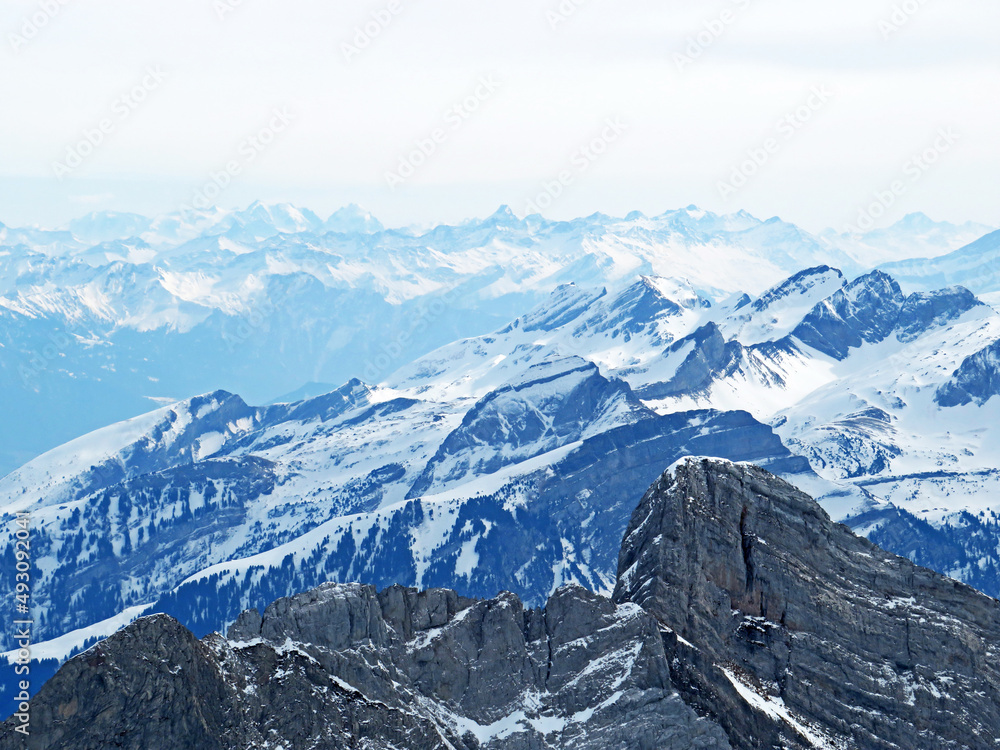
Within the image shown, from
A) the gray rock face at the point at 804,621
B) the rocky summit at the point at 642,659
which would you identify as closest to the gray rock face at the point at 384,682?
the rocky summit at the point at 642,659

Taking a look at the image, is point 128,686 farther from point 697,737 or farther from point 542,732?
point 697,737

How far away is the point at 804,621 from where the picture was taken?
134750 millimetres

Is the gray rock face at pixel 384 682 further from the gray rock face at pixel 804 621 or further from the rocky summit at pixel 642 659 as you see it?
the gray rock face at pixel 804 621

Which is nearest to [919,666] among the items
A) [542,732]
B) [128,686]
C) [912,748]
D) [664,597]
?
[912,748]

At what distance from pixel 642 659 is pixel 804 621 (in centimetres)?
1727

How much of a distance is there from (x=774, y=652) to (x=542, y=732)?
2271cm

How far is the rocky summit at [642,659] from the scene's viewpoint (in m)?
116

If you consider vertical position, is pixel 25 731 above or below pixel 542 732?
above

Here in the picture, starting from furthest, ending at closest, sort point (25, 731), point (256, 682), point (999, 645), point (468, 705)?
point (999, 645)
point (468, 705)
point (256, 682)
point (25, 731)

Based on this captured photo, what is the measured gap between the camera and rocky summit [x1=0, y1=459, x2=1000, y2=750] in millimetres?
115812

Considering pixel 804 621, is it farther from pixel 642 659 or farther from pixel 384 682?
pixel 384 682

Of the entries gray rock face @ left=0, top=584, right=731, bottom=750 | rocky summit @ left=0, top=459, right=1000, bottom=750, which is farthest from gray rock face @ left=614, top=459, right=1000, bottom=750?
gray rock face @ left=0, top=584, right=731, bottom=750

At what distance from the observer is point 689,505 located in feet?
458

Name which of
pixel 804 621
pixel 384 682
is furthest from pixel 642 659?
pixel 384 682
